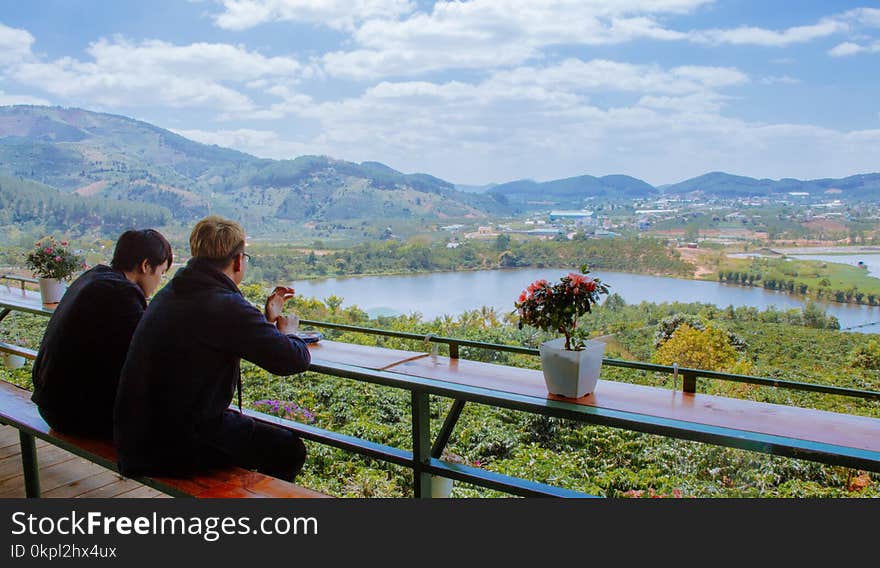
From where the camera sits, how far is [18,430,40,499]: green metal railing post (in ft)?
7.60

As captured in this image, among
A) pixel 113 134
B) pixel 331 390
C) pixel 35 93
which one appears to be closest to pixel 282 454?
pixel 331 390

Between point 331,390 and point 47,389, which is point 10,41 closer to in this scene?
point 331,390

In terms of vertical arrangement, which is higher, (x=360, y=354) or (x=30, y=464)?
(x=360, y=354)

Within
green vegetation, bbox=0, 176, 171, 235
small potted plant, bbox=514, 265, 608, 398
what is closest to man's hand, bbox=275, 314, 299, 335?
small potted plant, bbox=514, 265, 608, 398

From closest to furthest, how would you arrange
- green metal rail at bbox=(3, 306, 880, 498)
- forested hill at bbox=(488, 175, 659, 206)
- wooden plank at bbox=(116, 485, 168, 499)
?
1. green metal rail at bbox=(3, 306, 880, 498)
2. wooden plank at bbox=(116, 485, 168, 499)
3. forested hill at bbox=(488, 175, 659, 206)

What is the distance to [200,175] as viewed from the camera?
35.1 feet

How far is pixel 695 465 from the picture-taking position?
3.38m

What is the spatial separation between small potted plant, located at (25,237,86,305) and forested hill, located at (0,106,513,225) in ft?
17.0

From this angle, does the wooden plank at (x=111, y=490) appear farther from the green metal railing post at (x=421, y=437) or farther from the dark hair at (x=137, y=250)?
the green metal railing post at (x=421, y=437)

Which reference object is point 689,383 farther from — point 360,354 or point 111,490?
point 111,490

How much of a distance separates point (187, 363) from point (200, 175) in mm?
9914

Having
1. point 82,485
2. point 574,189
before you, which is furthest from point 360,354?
point 574,189

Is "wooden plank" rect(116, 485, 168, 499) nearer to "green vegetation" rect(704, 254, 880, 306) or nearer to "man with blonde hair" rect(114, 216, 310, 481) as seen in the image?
"man with blonde hair" rect(114, 216, 310, 481)

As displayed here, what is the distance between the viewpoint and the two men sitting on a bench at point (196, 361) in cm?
157
